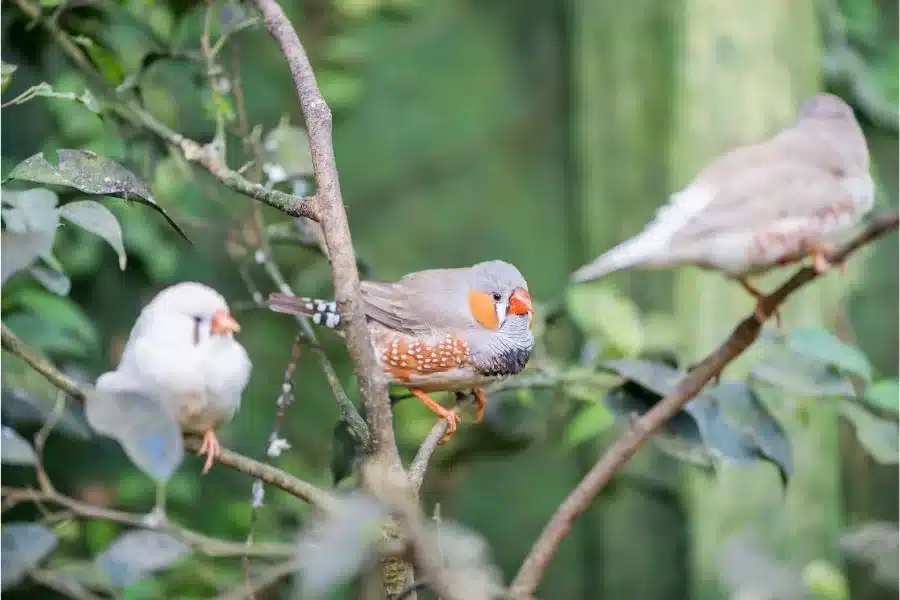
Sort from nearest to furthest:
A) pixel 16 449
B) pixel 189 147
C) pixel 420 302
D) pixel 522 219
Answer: pixel 16 449
pixel 189 147
pixel 420 302
pixel 522 219

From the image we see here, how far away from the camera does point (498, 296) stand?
1.37 m

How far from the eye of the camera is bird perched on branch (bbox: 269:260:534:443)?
51.9 inches

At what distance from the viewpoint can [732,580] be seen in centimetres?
71

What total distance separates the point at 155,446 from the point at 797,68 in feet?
5.64

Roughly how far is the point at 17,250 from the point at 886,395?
3.48 ft

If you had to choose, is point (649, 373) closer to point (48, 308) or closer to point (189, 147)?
point (189, 147)

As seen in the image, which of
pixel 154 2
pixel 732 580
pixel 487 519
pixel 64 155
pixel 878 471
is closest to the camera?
pixel 732 580

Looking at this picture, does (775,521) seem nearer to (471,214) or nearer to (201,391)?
(471,214)

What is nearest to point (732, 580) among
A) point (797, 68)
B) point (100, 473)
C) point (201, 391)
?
point (201, 391)

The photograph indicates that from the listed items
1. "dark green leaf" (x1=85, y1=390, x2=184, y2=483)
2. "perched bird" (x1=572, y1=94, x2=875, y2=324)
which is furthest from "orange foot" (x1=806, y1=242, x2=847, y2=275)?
"dark green leaf" (x1=85, y1=390, x2=184, y2=483)

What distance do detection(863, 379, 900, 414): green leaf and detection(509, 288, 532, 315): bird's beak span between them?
465 millimetres

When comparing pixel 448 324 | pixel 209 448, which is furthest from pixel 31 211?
pixel 448 324

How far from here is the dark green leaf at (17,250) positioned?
0.76m

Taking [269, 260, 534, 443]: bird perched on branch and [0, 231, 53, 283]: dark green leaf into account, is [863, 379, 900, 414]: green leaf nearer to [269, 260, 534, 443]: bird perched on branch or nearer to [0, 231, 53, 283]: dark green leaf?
[269, 260, 534, 443]: bird perched on branch
